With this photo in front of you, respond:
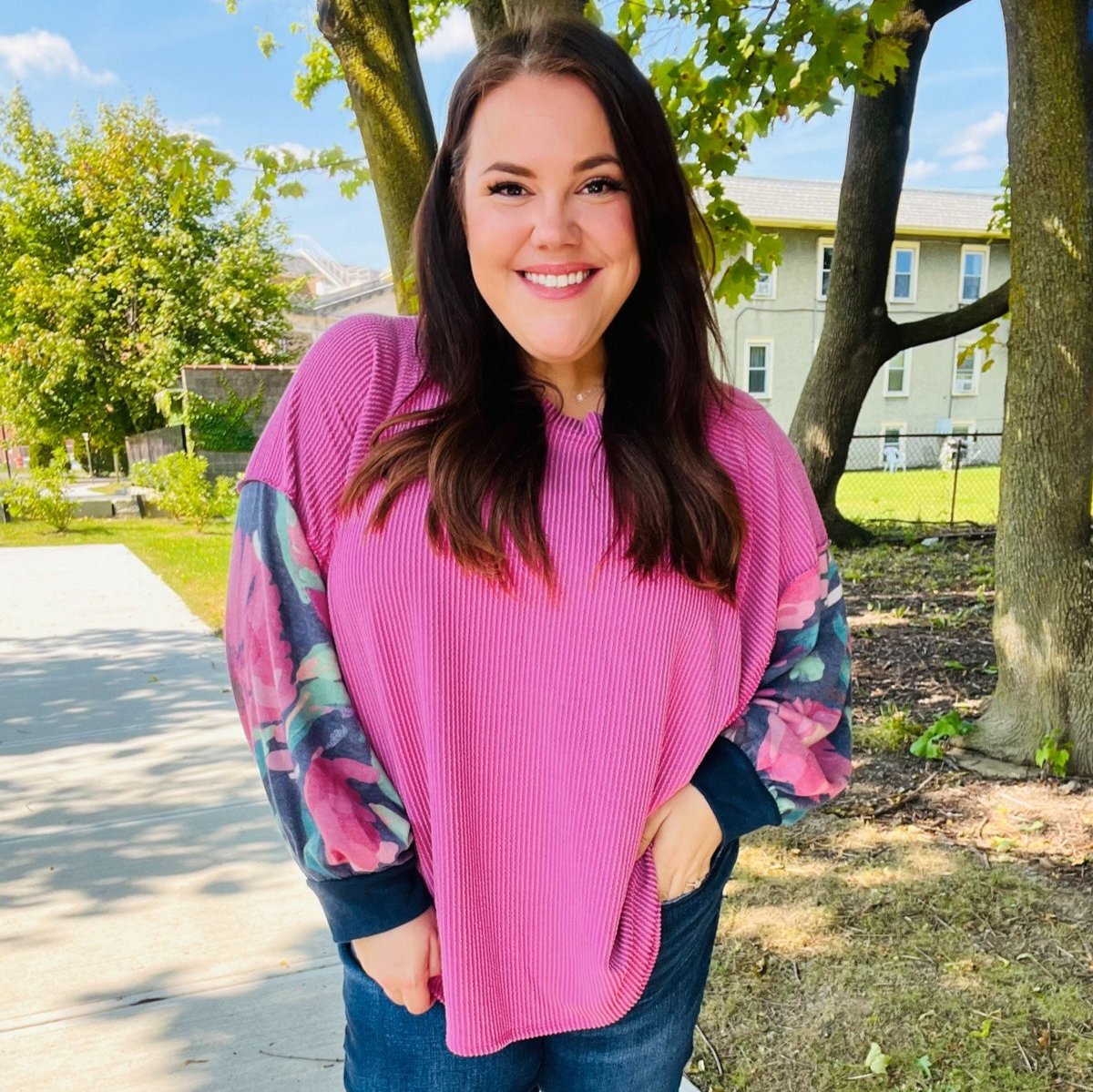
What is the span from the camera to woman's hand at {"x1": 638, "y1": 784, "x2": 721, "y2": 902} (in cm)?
122

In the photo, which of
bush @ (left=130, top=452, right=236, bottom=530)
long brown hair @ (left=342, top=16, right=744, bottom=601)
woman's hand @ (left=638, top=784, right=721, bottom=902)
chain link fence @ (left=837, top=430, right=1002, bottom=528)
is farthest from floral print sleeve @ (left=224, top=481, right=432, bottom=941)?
bush @ (left=130, top=452, right=236, bottom=530)

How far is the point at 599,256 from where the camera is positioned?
3.84 feet

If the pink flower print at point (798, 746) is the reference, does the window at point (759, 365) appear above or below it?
above

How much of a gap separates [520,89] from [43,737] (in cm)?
401

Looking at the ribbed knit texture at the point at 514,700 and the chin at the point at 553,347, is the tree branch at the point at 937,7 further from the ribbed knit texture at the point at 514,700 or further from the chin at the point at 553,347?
the ribbed knit texture at the point at 514,700

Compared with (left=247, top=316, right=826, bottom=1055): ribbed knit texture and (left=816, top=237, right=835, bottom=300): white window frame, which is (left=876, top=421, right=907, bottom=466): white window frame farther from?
(left=247, top=316, right=826, bottom=1055): ribbed knit texture

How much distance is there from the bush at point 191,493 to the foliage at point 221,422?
376 millimetres

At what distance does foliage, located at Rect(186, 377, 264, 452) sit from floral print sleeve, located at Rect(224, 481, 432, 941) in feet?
42.9

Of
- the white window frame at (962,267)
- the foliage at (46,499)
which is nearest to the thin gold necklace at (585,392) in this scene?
the foliage at (46,499)

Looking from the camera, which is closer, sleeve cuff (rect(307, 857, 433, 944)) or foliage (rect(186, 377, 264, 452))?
sleeve cuff (rect(307, 857, 433, 944))

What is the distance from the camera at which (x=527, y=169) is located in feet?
3.70

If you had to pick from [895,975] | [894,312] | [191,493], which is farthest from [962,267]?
[895,975]

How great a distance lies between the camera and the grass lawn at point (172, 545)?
282 inches

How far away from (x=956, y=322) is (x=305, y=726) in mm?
7904
